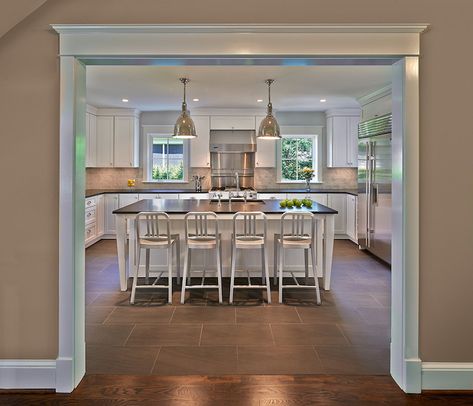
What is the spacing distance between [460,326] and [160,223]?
334cm

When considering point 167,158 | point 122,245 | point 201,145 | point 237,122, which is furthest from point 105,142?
point 122,245

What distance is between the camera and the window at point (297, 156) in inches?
350

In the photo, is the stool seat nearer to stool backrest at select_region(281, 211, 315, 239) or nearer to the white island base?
the white island base

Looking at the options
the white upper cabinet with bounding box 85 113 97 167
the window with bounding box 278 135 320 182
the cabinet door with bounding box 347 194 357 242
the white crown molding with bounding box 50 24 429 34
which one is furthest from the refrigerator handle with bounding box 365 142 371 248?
the white upper cabinet with bounding box 85 113 97 167

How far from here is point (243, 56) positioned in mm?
2561

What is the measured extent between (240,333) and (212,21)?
2363 mm

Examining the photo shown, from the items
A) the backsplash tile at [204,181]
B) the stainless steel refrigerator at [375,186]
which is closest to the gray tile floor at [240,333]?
the stainless steel refrigerator at [375,186]

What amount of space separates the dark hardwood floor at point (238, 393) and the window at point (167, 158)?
6371mm

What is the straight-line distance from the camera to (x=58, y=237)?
256cm

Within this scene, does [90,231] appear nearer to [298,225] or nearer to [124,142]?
[124,142]

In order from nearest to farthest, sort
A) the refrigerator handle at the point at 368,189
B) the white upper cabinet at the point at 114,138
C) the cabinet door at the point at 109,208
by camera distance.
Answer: the refrigerator handle at the point at 368,189, the cabinet door at the point at 109,208, the white upper cabinet at the point at 114,138

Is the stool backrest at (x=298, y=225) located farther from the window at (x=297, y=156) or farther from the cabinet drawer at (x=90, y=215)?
the window at (x=297, y=156)

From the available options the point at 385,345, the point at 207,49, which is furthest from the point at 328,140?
the point at 207,49

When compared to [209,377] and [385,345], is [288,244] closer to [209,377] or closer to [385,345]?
[385,345]
